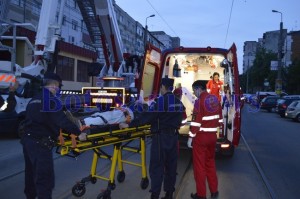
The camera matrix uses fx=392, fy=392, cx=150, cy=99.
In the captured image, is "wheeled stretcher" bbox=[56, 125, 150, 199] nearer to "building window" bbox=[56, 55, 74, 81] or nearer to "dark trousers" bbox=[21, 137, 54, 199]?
"dark trousers" bbox=[21, 137, 54, 199]

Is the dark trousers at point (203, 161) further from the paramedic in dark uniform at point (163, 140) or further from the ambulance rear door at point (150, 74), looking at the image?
the ambulance rear door at point (150, 74)

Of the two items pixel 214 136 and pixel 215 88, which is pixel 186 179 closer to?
pixel 214 136

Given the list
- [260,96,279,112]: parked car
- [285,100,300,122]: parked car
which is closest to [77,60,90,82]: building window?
[260,96,279,112]: parked car

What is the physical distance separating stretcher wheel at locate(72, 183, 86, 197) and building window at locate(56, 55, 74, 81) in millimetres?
25270

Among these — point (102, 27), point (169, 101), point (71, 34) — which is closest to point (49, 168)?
point (169, 101)

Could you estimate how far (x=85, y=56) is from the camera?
35875 mm

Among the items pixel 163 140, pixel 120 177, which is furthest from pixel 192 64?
pixel 163 140

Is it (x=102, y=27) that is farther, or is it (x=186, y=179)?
(x=102, y=27)

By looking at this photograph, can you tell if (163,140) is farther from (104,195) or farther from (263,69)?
(263,69)

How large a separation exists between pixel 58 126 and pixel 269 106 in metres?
32.2

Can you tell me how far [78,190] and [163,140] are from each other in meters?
1.62

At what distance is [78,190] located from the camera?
639 centimetres

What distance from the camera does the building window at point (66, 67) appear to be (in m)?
31.2

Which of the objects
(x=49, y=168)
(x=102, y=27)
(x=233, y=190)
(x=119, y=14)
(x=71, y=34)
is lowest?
(x=233, y=190)
